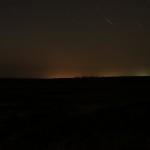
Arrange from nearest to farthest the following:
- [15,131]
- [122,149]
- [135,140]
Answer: [122,149] < [135,140] < [15,131]

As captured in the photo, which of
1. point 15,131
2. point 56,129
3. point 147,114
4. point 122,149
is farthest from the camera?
point 147,114

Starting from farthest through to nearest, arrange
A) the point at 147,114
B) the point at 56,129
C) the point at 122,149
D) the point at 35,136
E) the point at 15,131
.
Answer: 1. the point at 147,114
2. the point at 15,131
3. the point at 56,129
4. the point at 35,136
5. the point at 122,149

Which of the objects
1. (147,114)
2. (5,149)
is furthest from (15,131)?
(147,114)

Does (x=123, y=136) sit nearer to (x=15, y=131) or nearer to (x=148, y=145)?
(x=148, y=145)

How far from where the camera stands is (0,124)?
63.9 ft

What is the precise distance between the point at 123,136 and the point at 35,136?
444 centimetres

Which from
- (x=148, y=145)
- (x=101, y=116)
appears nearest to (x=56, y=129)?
(x=101, y=116)

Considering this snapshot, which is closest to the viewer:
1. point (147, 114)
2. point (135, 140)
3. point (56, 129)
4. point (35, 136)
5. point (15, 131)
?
point (135, 140)

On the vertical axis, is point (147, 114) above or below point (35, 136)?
above

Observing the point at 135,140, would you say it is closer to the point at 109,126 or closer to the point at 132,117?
the point at 109,126

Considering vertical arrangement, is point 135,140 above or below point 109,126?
below

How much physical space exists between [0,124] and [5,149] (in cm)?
748

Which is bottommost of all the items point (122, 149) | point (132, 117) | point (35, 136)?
point (122, 149)

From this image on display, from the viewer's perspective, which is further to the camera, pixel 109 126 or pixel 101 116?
pixel 101 116
